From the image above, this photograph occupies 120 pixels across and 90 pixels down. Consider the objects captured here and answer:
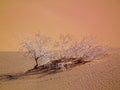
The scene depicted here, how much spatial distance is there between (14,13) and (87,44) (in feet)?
2.16

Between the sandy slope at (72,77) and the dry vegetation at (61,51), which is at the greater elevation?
the dry vegetation at (61,51)

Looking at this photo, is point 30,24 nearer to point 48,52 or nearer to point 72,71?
point 48,52

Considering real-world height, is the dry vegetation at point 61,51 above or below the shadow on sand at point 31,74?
above

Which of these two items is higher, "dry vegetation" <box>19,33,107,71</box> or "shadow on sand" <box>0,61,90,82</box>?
"dry vegetation" <box>19,33,107,71</box>

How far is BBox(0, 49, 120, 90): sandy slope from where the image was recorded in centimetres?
159

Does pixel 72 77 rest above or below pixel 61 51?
below

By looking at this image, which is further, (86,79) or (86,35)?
(86,35)

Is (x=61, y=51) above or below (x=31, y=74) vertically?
above

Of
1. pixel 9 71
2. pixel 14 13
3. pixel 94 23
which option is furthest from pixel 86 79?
pixel 14 13

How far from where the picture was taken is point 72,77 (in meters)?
1.63

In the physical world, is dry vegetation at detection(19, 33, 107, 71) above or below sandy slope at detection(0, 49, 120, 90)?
above

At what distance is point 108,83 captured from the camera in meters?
1.59

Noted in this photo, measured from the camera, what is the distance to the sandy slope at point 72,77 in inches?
62.4

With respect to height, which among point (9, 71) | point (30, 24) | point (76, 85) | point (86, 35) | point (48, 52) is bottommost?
point (76, 85)
